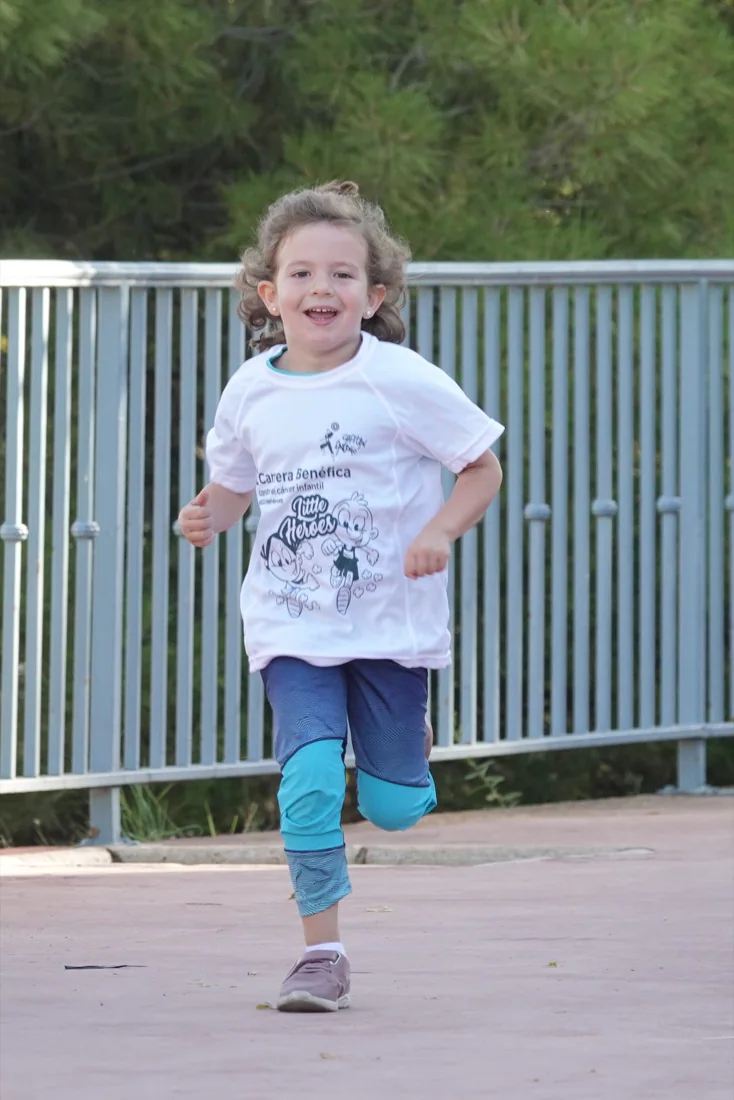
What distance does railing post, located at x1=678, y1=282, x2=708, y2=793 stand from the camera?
25.2 feet

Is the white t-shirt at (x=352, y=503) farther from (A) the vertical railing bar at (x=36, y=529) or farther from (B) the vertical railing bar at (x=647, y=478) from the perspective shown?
(B) the vertical railing bar at (x=647, y=478)

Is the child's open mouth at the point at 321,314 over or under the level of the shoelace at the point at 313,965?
over

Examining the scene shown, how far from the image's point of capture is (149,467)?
7.18m

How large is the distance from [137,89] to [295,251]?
14.3 feet

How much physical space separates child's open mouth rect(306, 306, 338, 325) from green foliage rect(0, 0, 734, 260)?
3824 mm

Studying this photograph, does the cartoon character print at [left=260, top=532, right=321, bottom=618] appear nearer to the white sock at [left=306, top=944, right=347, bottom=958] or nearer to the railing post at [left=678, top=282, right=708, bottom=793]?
the white sock at [left=306, top=944, right=347, bottom=958]

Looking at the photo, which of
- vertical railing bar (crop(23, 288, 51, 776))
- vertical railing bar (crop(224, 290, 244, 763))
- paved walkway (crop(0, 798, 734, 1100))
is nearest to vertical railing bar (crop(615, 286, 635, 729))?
paved walkway (crop(0, 798, 734, 1100))

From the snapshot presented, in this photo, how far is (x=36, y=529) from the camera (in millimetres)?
6758

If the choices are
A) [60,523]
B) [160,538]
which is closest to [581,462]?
[160,538]

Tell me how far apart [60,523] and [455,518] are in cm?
291

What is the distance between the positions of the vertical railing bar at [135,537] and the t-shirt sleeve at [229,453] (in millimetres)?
2426

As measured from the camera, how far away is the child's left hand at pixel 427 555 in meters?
3.99

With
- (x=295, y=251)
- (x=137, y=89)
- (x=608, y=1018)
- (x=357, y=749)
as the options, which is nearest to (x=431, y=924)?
(x=357, y=749)

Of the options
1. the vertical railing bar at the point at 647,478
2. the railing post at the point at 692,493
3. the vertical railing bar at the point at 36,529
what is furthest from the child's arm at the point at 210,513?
the railing post at the point at 692,493
